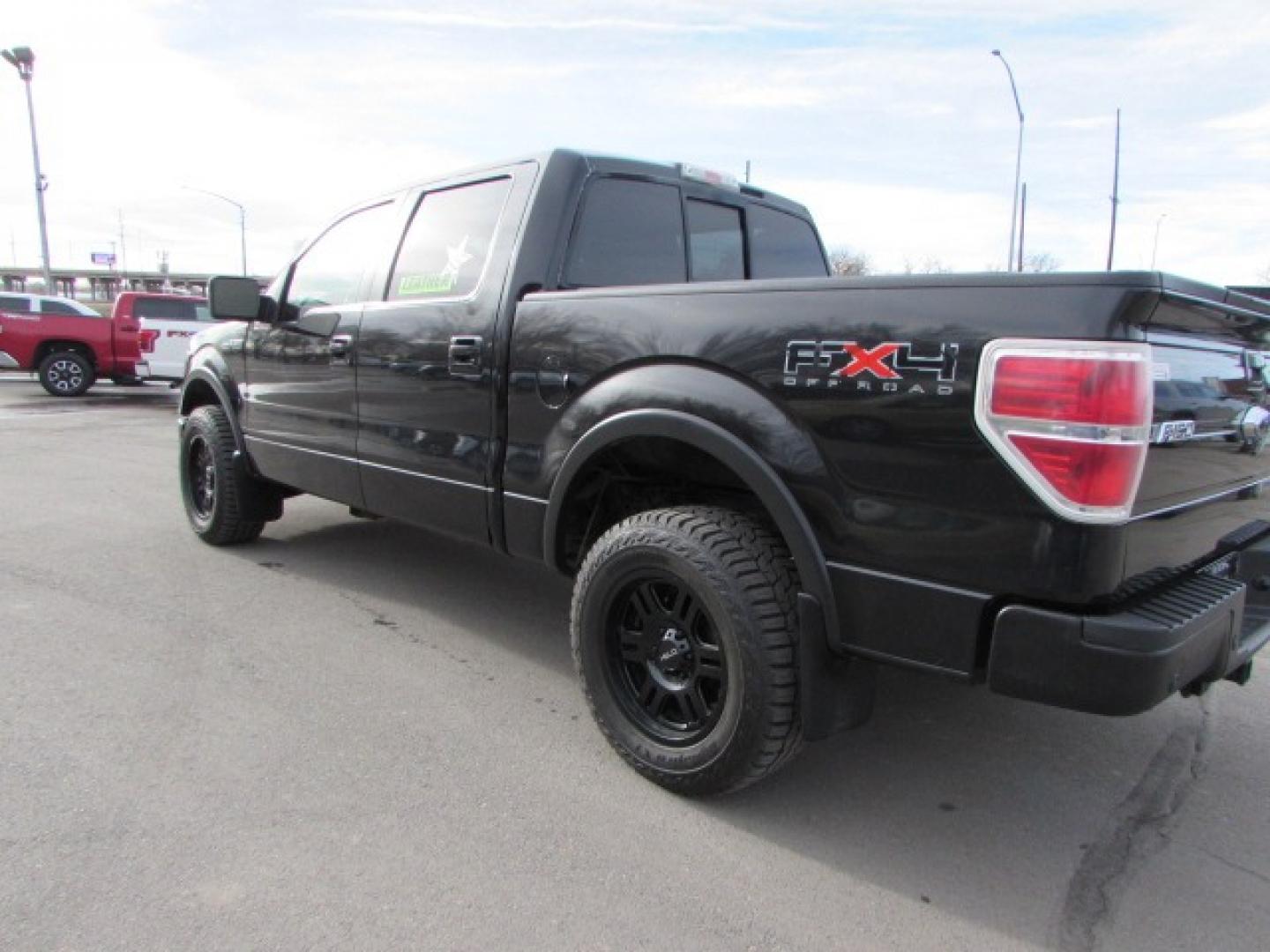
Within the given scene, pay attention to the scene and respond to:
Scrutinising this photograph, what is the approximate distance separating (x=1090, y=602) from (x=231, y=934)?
2155 mm

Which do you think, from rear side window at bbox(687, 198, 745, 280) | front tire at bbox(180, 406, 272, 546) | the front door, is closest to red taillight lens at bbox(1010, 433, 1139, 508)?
rear side window at bbox(687, 198, 745, 280)

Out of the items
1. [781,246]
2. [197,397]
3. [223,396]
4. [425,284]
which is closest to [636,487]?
[425,284]

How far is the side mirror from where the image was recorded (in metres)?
4.52

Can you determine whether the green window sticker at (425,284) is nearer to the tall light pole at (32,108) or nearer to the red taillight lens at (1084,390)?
the red taillight lens at (1084,390)

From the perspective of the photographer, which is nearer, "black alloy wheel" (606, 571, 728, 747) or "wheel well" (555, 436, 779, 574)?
"black alloy wheel" (606, 571, 728, 747)

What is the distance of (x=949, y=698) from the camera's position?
3646 millimetres

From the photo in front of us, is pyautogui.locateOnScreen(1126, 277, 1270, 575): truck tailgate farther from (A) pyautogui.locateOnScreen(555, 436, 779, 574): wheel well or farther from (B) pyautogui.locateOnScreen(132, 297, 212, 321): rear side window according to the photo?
(B) pyautogui.locateOnScreen(132, 297, 212, 321): rear side window

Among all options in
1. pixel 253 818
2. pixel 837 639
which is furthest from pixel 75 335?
pixel 837 639

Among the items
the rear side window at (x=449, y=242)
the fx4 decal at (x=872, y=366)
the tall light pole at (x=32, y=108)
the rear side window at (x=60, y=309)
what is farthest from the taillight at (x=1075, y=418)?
the tall light pole at (x=32, y=108)

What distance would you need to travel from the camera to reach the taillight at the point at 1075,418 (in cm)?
193

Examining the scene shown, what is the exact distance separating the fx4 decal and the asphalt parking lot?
134cm

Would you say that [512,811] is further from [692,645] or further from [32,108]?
[32,108]

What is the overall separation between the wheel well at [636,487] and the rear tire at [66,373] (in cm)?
1638

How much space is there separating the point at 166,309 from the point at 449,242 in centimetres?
1427
